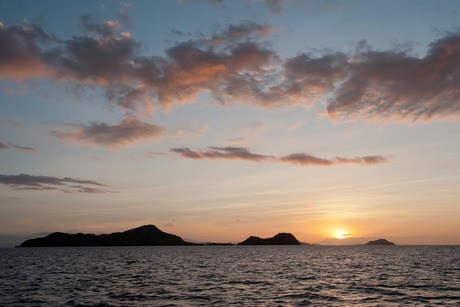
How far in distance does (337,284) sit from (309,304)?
19.5 metres

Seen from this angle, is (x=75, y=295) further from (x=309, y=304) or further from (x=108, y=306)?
(x=309, y=304)

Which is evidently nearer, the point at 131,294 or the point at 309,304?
the point at 309,304

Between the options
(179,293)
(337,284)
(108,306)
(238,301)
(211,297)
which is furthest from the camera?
(337,284)

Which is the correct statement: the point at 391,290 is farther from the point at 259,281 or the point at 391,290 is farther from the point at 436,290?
the point at 259,281

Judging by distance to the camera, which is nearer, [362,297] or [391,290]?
[362,297]

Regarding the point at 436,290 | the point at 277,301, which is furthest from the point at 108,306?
the point at 436,290

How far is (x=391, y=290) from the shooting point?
165 ft

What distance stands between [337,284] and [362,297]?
1341 centimetres

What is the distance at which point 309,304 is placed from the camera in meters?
40.1

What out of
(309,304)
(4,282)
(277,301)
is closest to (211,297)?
(277,301)

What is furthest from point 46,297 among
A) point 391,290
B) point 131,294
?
point 391,290

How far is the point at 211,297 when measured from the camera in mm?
44375

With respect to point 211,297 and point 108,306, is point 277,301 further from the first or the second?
point 108,306

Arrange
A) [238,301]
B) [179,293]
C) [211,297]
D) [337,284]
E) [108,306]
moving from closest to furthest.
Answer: [108,306]
[238,301]
[211,297]
[179,293]
[337,284]
